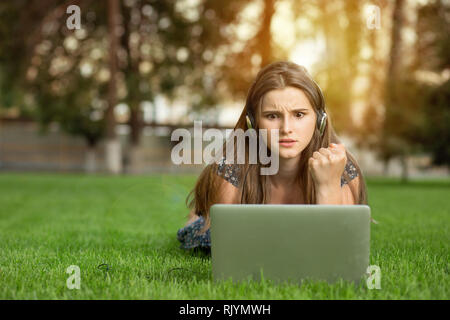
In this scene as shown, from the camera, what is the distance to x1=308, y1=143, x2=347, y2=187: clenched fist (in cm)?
232

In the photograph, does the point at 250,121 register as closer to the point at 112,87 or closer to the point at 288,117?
the point at 288,117

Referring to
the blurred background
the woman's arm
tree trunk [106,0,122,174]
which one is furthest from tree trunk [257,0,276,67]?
the woman's arm

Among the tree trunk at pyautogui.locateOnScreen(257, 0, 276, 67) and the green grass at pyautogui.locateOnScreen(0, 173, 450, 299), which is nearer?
the green grass at pyautogui.locateOnScreen(0, 173, 450, 299)

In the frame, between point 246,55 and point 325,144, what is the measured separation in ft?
54.2

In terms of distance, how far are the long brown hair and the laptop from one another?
0.48 metres

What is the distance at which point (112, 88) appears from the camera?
1808 centimetres

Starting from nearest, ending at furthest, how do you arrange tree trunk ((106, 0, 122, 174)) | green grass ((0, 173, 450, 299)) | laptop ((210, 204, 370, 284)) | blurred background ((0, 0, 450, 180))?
laptop ((210, 204, 370, 284)) < green grass ((0, 173, 450, 299)) < blurred background ((0, 0, 450, 180)) < tree trunk ((106, 0, 122, 174))

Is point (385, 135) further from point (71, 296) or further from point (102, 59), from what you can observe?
point (71, 296)

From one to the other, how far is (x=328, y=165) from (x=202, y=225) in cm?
147

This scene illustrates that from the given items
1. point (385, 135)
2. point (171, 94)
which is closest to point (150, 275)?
point (385, 135)

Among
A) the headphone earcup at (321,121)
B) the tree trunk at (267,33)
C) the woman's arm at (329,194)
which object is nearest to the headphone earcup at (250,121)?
the headphone earcup at (321,121)

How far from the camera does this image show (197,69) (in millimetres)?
22406

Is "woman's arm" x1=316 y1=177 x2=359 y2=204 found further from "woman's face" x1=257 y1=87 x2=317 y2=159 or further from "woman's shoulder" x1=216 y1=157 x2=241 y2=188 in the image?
"woman's shoulder" x1=216 y1=157 x2=241 y2=188

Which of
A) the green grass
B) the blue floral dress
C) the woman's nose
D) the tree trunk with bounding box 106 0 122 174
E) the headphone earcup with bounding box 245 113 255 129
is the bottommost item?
the green grass
